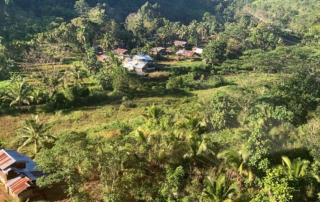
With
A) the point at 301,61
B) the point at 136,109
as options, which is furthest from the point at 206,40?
the point at 136,109

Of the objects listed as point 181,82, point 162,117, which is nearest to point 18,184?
point 162,117

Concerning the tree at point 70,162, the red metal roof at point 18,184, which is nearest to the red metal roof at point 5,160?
the red metal roof at point 18,184

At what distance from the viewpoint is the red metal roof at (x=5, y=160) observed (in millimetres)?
15191

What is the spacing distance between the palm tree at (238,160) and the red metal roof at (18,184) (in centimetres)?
1006

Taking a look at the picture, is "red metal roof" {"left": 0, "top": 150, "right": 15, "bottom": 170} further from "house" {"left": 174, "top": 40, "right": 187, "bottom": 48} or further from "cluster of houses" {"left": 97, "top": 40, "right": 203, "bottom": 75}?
"house" {"left": 174, "top": 40, "right": 187, "bottom": 48}

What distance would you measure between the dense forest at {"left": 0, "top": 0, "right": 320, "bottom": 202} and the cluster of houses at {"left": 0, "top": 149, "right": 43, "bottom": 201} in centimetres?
68

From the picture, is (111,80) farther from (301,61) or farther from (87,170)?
(301,61)

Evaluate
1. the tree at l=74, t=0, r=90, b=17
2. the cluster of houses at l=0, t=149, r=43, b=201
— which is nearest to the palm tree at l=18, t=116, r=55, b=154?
the cluster of houses at l=0, t=149, r=43, b=201

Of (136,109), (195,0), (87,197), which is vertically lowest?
(136,109)

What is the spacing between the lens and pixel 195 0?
387 feet

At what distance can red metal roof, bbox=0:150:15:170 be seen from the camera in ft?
49.8

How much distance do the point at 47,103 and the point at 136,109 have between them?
A: 31.8 ft

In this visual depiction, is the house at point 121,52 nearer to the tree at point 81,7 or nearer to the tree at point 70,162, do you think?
the tree at point 81,7

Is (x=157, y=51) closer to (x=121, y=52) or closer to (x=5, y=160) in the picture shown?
(x=121, y=52)
